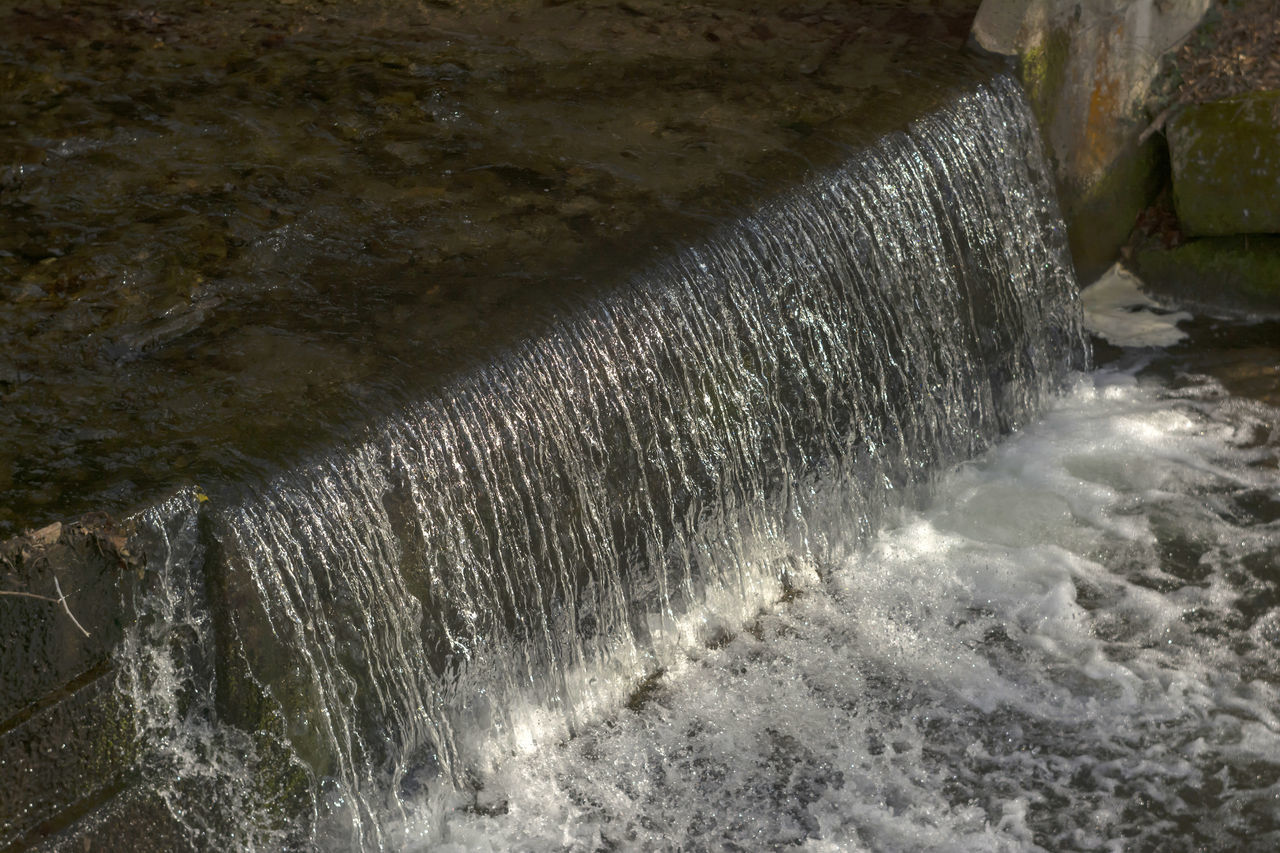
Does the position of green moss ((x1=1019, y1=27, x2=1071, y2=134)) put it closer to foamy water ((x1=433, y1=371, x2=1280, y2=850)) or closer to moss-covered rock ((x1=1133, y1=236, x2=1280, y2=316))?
moss-covered rock ((x1=1133, y1=236, x2=1280, y2=316))

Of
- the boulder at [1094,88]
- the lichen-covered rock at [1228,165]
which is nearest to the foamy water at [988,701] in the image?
the lichen-covered rock at [1228,165]

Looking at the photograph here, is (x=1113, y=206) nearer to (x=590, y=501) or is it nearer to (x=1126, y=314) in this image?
(x=1126, y=314)

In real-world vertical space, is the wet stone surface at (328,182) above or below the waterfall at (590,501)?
above

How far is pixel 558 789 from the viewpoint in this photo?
3598 millimetres

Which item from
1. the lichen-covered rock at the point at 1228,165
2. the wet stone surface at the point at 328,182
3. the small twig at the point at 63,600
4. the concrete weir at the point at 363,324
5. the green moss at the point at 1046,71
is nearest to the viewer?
the small twig at the point at 63,600

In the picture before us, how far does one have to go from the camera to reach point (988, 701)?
385cm

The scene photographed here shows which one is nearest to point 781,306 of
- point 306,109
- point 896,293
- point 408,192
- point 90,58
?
point 896,293

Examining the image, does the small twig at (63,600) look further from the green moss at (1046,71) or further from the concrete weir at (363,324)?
the green moss at (1046,71)

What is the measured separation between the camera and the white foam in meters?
5.74

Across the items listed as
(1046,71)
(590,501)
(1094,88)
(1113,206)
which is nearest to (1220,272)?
(1113,206)

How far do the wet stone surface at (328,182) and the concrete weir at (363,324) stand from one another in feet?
0.06

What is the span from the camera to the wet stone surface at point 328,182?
11.1 ft

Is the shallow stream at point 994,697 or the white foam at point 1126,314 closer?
the shallow stream at point 994,697

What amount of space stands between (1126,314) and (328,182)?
3.72m
